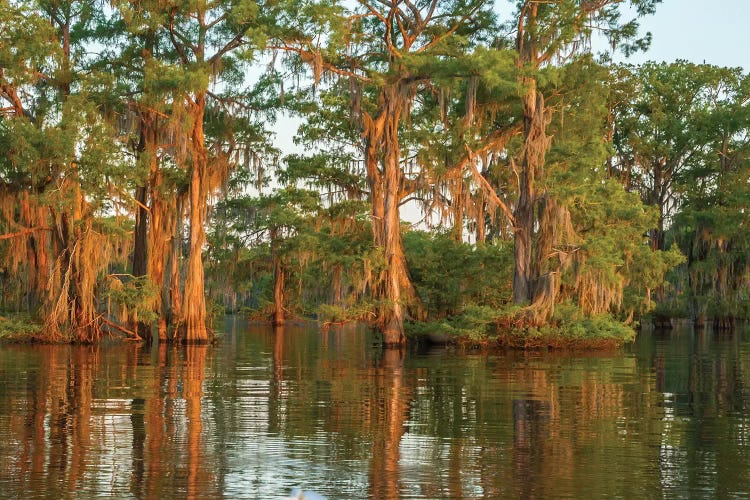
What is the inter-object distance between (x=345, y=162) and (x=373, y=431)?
26.5 metres

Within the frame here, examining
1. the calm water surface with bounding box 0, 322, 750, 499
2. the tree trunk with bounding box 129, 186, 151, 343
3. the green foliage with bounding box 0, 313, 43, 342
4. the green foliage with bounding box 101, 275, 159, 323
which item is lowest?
the calm water surface with bounding box 0, 322, 750, 499

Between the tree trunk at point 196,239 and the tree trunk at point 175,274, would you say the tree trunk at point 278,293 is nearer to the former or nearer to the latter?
the tree trunk at point 175,274

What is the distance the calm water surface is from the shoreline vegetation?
882 cm

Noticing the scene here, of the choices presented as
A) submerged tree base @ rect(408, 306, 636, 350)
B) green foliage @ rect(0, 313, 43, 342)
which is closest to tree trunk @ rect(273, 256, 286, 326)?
green foliage @ rect(0, 313, 43, 342)

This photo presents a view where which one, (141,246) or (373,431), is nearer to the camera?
(373,431)

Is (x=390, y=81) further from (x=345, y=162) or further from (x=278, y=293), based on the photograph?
(x=278, y=293)

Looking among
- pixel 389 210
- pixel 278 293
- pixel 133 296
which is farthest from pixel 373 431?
pixel 278 293

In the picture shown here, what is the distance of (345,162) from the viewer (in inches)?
1549

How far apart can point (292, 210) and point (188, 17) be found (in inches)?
759

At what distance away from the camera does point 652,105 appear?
56906mm

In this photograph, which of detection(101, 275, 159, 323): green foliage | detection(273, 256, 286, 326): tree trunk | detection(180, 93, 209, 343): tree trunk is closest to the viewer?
detection(101, 275, 159, 323): green foliage

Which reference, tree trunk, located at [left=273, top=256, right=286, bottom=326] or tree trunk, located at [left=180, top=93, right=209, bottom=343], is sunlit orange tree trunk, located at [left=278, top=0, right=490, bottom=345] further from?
tree trunk, located at [left=273, top=256, right=286, bottom=326]

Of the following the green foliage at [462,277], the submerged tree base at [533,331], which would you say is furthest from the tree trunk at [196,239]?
the submerged tree base at [533,331]

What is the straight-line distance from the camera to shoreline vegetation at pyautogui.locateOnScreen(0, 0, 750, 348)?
108 ft
